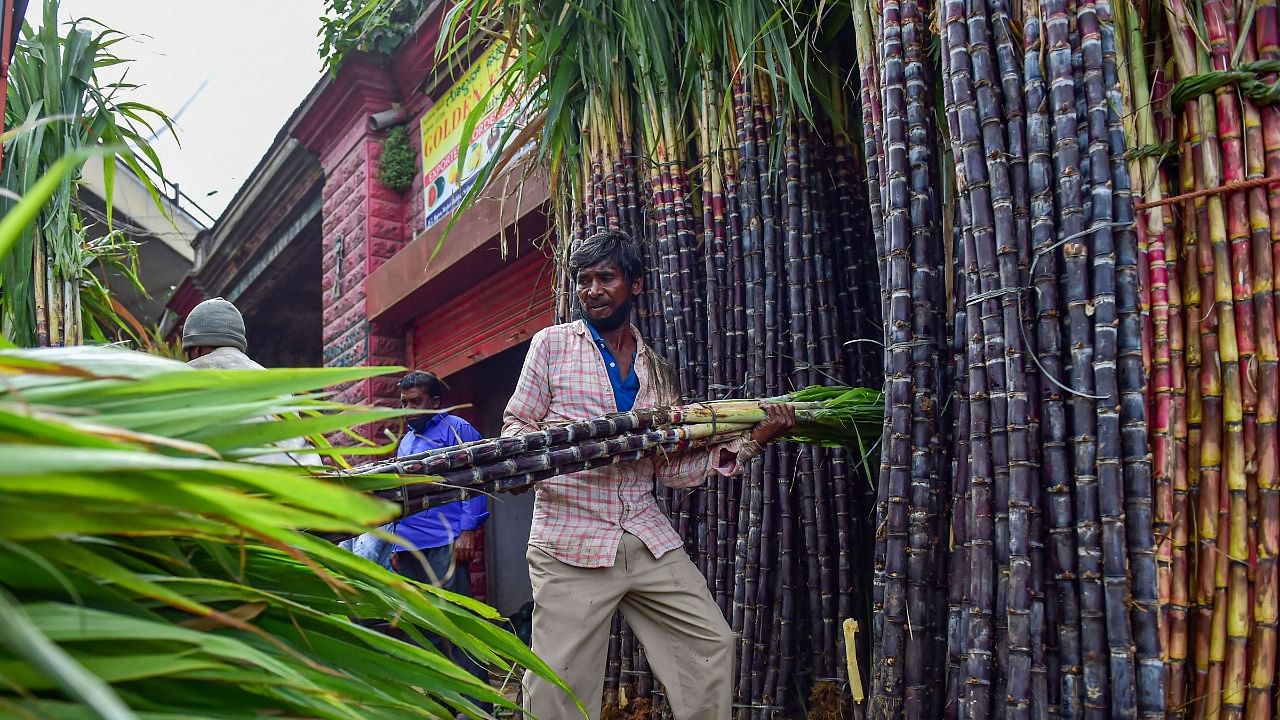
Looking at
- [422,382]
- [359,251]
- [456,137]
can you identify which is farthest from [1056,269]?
[359,251]

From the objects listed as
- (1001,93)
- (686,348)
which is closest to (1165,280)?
(1001,93)

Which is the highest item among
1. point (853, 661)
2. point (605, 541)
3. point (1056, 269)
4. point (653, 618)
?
point (1056, 269)

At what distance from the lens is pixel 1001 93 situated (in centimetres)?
297

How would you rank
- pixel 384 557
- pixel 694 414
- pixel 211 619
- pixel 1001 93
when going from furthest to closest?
pixel 384 557 < pixel 694 414 < pixel 1001 93 < pixel 211 619

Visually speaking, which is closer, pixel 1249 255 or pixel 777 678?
pixel 1249 255

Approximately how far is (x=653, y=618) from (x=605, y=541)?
32 centimetres

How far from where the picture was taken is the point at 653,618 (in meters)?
3.32

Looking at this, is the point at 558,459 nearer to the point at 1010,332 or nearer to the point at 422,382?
the point at 1010,332

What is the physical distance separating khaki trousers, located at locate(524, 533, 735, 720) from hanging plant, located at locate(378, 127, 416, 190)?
20.1 feet

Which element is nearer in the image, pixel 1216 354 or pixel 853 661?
pixel 1216 354

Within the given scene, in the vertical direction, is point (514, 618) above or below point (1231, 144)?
below

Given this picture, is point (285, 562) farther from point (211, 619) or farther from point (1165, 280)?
point (1165, 280)

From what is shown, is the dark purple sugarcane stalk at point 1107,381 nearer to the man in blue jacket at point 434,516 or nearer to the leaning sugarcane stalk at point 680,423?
the leaning sugarcane stalk at point 680,423

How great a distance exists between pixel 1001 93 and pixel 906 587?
141cm
